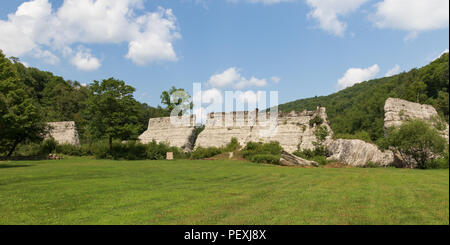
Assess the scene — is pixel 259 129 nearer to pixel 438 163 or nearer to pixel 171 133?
pixel 171 133

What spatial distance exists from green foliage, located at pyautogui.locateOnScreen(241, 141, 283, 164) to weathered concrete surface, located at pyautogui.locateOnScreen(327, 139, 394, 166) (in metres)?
4.49

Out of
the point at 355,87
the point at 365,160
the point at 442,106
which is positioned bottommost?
the point at 365,160

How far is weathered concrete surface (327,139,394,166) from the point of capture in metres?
19.0

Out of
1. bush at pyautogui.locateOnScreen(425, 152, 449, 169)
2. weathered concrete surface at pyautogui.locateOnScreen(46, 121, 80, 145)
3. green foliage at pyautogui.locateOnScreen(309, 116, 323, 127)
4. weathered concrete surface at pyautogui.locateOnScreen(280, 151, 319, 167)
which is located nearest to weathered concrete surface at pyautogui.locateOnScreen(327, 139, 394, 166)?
bush at pyautogui.locateOnScreen(425, 152, 449, 169)

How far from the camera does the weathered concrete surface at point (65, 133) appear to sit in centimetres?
2982

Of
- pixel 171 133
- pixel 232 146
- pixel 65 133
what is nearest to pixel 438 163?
pixel 232 146

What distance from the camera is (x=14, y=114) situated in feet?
63.6

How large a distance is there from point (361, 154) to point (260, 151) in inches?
287

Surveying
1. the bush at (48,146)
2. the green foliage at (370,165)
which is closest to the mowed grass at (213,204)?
the green foliage at (370,165)

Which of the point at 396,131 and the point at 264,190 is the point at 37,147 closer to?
the point at 264,190

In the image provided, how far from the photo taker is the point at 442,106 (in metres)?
36.2

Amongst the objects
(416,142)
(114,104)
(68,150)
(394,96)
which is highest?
(394,96)
